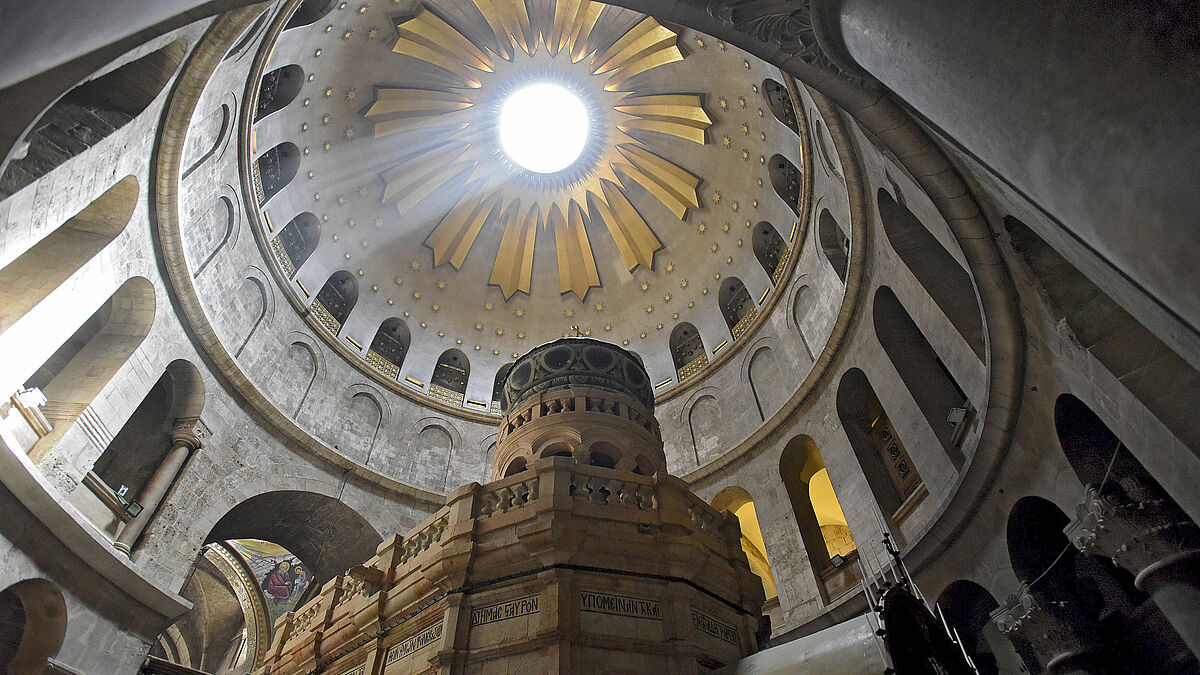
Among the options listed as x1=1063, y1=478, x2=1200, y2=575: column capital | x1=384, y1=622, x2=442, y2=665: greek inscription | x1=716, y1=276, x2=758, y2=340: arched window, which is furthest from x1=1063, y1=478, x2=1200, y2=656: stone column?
x1=716, y1=276, x2=758, y2=340: arched window

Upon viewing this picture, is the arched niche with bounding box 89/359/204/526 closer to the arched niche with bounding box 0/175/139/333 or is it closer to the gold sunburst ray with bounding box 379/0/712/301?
the arched niche with bounding box 0/175/139/333

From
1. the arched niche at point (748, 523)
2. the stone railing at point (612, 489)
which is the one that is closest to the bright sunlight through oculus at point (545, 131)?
the arched niche at point (748, 523)

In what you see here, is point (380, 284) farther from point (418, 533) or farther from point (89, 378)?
point (418, 533)

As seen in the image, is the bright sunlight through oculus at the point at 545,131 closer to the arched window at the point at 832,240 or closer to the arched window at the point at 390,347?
the arched window at the point at 390,347

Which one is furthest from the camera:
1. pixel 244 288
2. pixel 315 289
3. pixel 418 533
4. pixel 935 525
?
pixel 315 289

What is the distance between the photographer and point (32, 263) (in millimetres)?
9844

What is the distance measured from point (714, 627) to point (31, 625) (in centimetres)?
959

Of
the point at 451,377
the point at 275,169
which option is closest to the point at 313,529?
the point at 451,377

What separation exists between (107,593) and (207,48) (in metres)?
8.83

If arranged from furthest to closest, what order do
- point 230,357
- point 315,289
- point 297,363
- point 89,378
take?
1. point 315,289
2. point 297,363
3. point 230,357
4. point 89,378

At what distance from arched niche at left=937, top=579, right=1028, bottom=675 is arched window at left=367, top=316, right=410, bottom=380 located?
15.7m

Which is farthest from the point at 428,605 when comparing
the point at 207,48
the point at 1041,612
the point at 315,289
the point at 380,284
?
the point at 380,284

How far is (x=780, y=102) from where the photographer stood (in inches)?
619

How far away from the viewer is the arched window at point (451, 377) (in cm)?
2033
